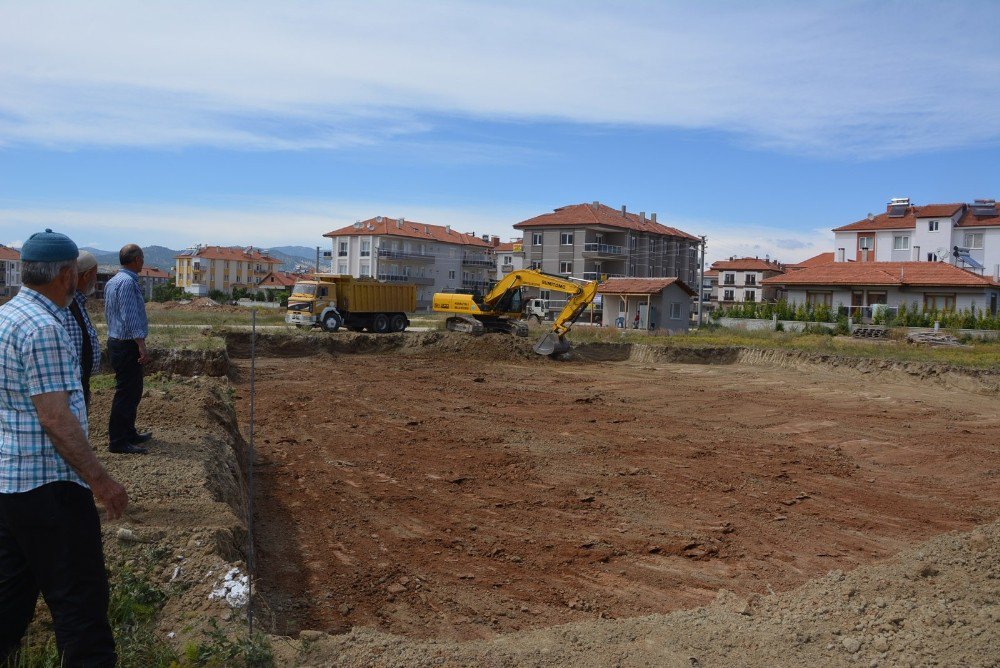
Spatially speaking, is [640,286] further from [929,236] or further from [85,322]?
[85,322]

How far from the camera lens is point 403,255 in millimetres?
76938

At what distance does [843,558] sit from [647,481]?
2870 mm

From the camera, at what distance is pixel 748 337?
113 ft

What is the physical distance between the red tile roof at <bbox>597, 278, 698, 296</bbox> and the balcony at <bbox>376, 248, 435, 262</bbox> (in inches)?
1318

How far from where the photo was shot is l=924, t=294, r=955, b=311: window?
4194 cm

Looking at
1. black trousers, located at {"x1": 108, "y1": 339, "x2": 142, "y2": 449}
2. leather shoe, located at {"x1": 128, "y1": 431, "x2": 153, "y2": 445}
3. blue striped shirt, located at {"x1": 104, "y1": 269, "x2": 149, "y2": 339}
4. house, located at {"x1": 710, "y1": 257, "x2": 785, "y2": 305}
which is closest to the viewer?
black trousers, located at {"x1": 108, "y1": 339, "x2": 142, "y2": 449}

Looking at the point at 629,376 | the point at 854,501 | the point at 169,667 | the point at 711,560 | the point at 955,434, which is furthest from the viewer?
the point at 629,376

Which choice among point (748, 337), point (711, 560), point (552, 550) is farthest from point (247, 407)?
point (748, 337)

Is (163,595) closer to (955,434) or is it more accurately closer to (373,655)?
(373,655)

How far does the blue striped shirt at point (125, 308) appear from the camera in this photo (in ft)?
22.6

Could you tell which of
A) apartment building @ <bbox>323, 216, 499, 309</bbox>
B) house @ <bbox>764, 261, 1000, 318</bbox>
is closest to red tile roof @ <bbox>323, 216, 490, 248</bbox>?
apartment building @ <bbox>323, 216, 499, 309</bbox>

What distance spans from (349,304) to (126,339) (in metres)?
24.0

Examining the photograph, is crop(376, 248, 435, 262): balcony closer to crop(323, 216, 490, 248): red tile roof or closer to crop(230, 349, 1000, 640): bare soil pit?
crop(323, 216, 490, 248): red tile roof

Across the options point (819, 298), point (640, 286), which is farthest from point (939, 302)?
point (640, 286)
